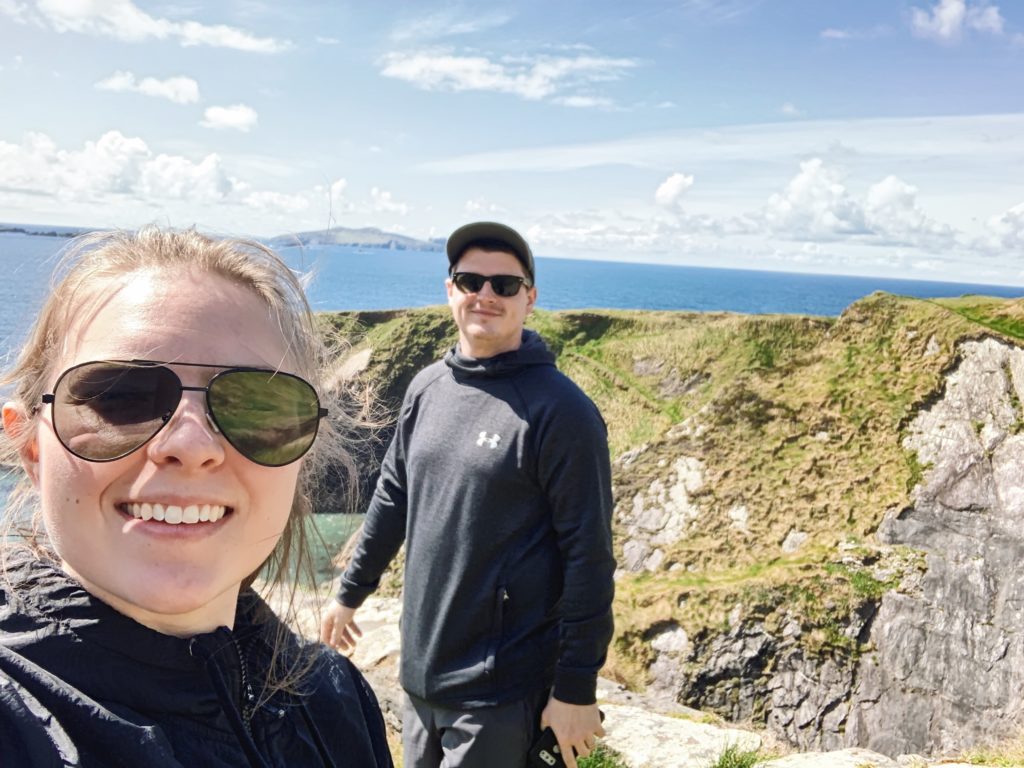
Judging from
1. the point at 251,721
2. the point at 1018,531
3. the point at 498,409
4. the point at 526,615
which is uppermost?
the point at 498,409

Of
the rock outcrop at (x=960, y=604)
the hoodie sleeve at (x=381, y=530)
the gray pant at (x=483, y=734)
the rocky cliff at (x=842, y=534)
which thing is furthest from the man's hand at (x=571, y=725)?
the rock outcrop at (x=960, y=604)

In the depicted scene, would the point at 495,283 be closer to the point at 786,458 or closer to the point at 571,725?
the point at 571,725

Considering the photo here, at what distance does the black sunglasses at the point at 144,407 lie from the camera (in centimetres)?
150

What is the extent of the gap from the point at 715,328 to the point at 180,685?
71.4ft

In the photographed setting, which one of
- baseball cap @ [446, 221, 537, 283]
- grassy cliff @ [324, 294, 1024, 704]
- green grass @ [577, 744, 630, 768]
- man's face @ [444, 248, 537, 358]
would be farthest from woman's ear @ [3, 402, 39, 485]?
grassy cliff @ [324, 294, 1024, 704]

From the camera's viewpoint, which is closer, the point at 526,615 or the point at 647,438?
the point at 526,615

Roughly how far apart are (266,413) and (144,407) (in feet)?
0.83

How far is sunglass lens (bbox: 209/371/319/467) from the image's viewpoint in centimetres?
162

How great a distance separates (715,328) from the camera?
2205 cm

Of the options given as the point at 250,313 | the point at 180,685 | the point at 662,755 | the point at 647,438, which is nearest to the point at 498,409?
the point at 250,313

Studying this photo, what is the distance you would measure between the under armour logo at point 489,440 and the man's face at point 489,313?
540 millimetres

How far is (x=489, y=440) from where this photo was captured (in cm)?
389

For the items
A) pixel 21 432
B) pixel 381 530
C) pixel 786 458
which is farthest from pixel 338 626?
pixel 786 458

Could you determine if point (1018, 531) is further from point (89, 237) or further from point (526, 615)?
point (89, 237)
